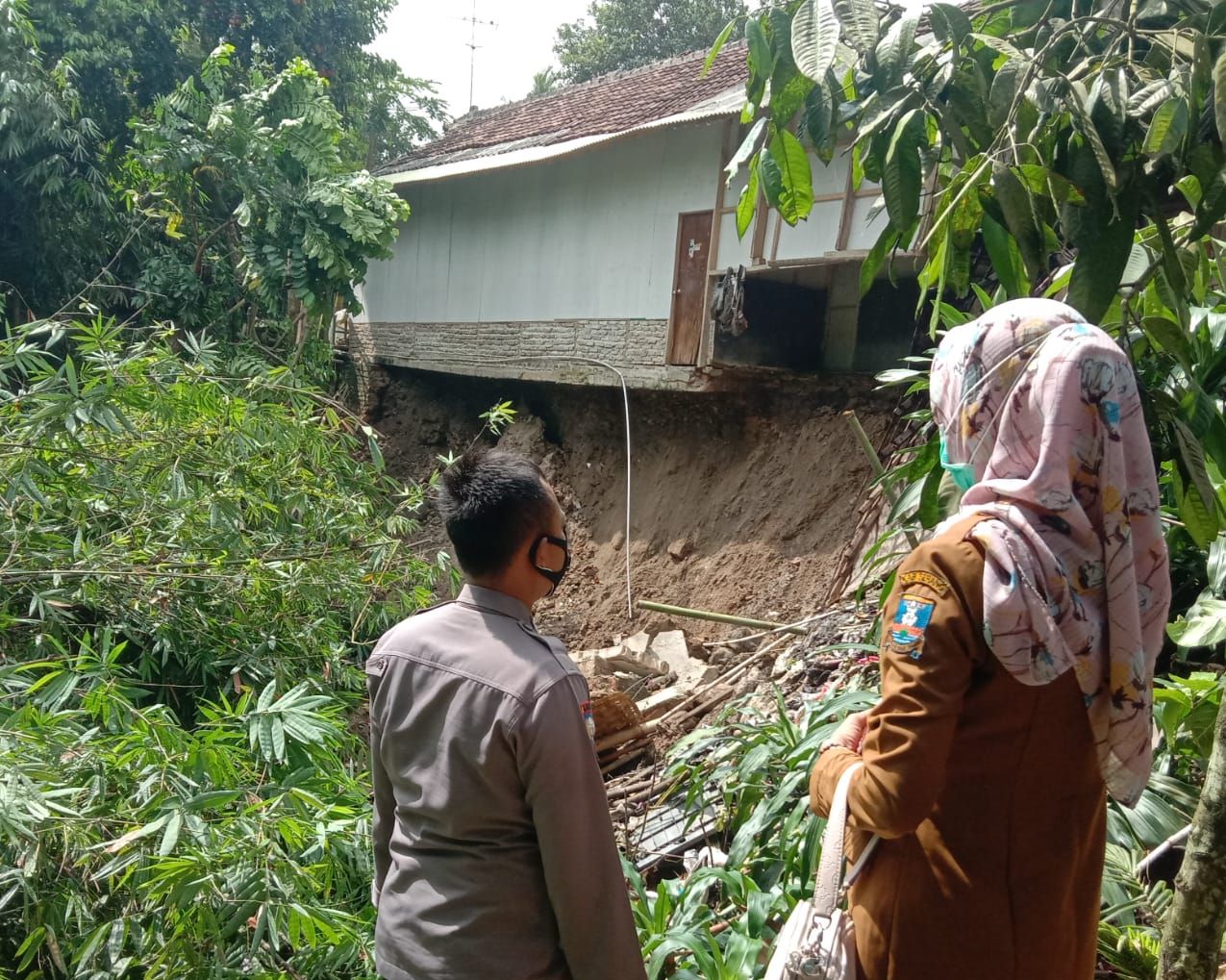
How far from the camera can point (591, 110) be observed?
12.1 meters

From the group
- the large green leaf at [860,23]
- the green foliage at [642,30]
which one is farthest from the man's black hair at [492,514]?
the green foliage at [642,30]

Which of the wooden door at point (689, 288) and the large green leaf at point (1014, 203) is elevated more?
the wooden door at point (689, 288)

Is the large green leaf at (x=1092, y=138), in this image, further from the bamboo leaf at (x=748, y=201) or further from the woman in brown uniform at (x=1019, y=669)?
the bamboo leaf at (x=748, y=201)

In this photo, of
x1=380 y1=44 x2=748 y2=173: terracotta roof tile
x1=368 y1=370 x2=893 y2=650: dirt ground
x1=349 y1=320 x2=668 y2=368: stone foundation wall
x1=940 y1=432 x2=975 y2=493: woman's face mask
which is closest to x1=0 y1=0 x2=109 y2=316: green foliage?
x1=349 y1=320 x2=668 y2=368: stone foundation wall

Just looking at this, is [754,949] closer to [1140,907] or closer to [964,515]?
[1140,907]

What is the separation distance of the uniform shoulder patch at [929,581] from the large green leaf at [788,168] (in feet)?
3.20

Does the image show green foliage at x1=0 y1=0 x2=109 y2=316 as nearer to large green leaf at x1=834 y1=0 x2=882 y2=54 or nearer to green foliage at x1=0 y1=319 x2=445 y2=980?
green foliage at x1=0 y1=319 x2=445 y2=980

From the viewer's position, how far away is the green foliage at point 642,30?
20656mm

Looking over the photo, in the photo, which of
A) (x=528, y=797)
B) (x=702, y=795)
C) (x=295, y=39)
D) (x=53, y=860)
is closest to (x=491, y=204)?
(x=295, y=39)

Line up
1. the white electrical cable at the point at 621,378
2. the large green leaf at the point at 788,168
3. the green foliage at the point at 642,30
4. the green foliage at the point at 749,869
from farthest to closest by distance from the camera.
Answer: the green foliage at the point at 642,30, the white electrical cable at the point at 621,378, the green foliage at the point at 749,869, the large green leaf at the point at 788,168

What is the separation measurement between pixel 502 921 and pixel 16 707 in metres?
2.20

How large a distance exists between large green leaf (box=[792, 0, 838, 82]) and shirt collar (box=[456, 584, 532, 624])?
1.00 m

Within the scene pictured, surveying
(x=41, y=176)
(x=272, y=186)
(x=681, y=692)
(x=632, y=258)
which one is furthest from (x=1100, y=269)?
(x=41, y=176)

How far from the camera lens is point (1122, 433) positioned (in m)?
1.31
